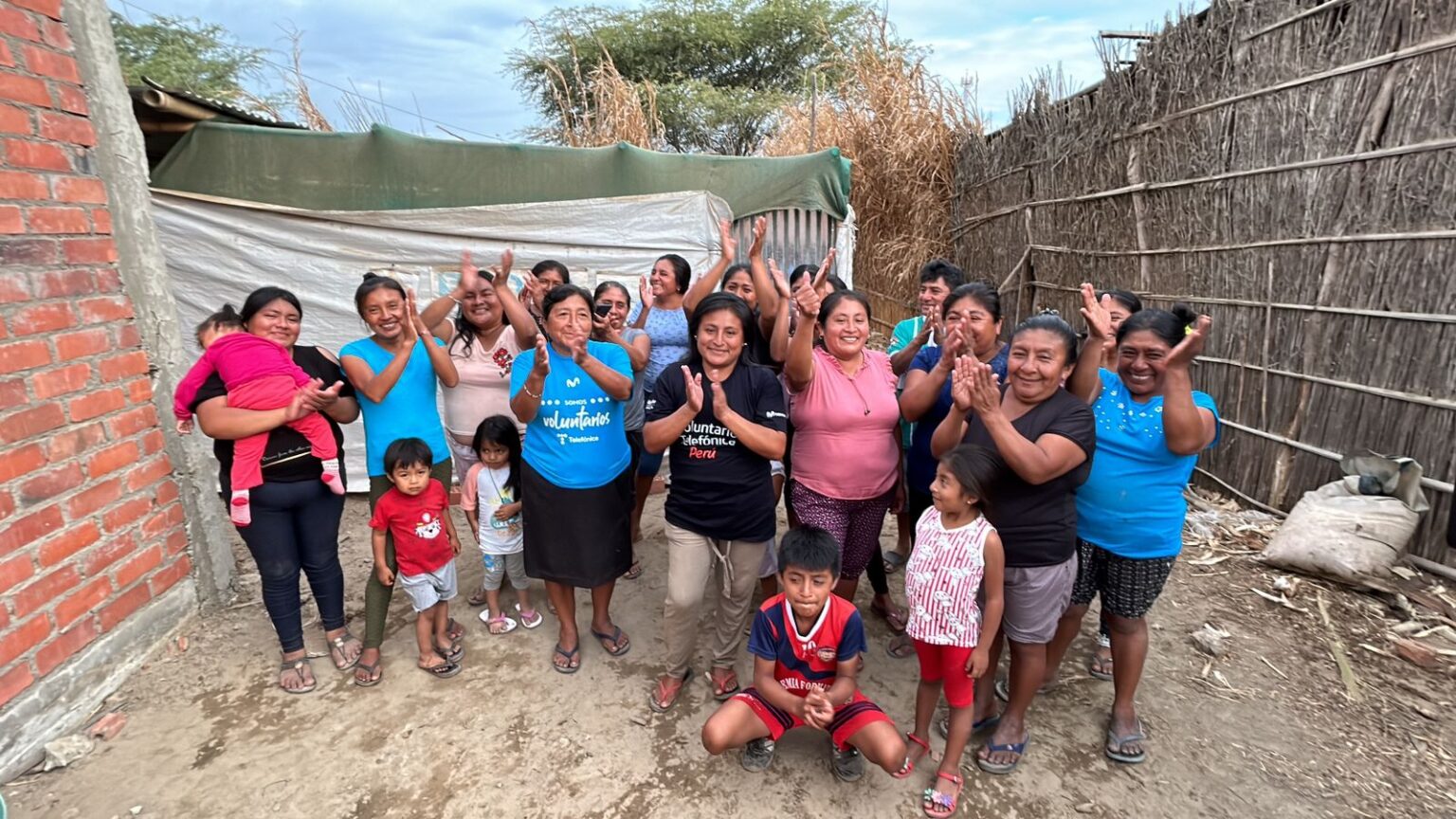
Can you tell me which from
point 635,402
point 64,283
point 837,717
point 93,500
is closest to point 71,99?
point 64,283

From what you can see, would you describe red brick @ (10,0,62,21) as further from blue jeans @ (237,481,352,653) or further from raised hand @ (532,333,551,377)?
raised hand @ (532,333,551,377)

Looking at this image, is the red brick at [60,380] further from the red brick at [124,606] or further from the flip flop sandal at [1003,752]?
the flip flop sandal at [1003,752]

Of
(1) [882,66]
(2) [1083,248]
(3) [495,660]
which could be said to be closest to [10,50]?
(3) [495,660]

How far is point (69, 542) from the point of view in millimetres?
2566

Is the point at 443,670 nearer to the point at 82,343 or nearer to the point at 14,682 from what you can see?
the point at 14,682

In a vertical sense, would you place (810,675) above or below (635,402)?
below

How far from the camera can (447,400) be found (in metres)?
3.27

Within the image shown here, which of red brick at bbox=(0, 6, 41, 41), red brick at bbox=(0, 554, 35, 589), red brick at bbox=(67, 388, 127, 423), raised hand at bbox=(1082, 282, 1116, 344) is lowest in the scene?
red brick at bbox=(0, 554, 35, 589)

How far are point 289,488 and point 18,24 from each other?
1.92 meters

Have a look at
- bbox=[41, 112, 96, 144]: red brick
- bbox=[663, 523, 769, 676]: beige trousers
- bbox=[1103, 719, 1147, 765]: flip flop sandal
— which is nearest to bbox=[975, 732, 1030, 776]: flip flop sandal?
bbox=[1103, 719, 1147, 765]: flip flop sandal

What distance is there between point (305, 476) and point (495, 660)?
1126 millimetres

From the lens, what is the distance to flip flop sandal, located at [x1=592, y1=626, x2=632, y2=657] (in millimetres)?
3100

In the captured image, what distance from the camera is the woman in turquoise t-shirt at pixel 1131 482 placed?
7.46 feet

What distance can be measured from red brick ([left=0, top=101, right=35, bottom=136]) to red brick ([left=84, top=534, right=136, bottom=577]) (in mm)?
1564
